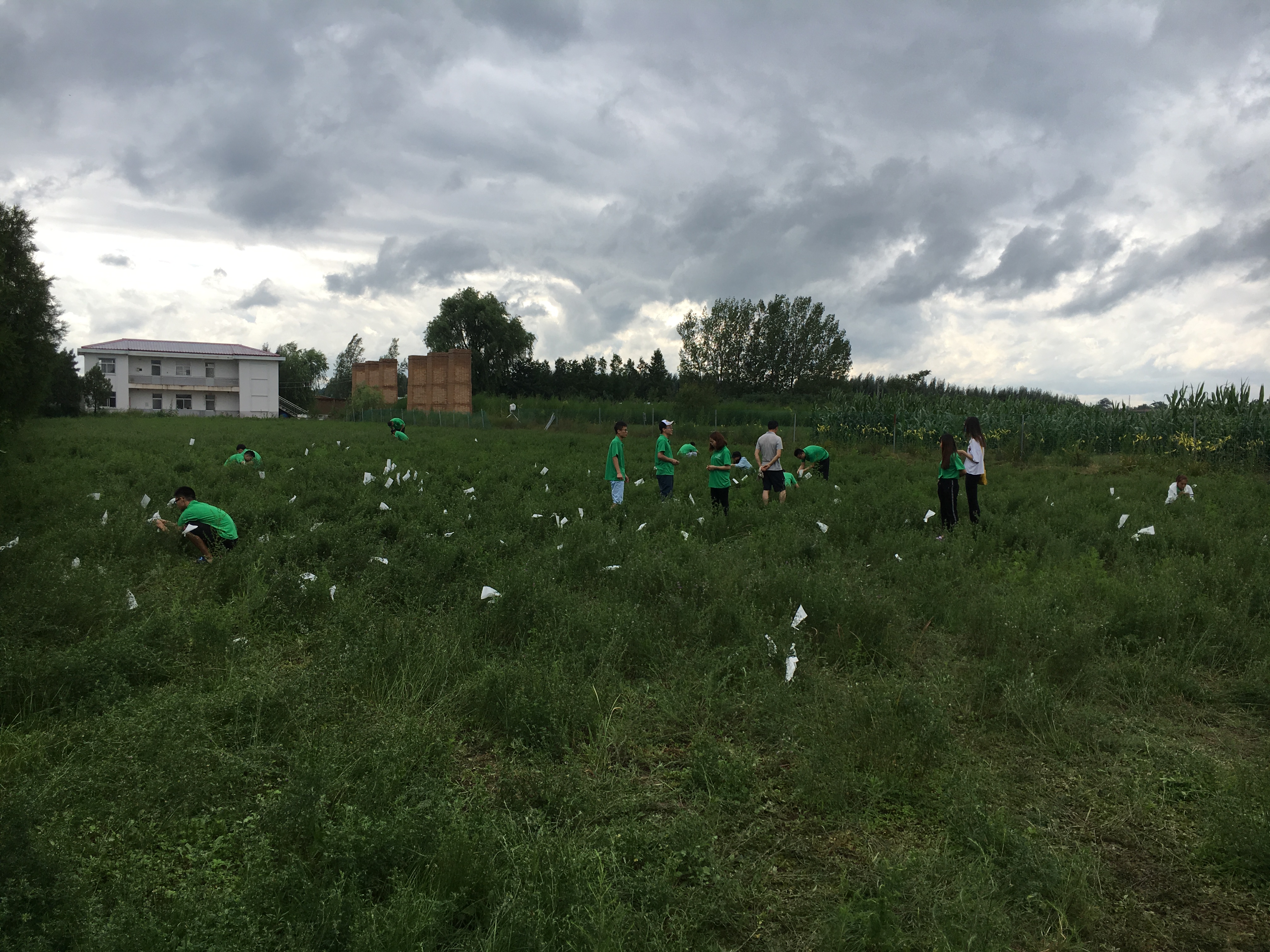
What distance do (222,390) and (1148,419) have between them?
222ft

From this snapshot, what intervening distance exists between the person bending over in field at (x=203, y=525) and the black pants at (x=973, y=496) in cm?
963

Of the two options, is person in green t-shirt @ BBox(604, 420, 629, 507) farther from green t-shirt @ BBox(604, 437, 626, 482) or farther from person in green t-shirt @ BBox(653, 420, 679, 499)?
person in green t-shirt @ BBox(653, 420, 679, 499)

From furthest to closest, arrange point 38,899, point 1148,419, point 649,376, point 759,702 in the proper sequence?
point 649,376 < point 1148,419 < point 759,702 < point 38,899

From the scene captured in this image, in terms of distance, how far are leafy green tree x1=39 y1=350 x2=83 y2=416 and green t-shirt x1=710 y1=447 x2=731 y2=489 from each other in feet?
169

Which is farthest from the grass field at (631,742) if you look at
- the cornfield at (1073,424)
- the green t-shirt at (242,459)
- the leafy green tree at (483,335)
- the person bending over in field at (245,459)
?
the leafy green tree at (483,335)

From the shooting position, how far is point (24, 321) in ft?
75.5

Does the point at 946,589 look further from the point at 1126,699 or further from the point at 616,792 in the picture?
the point at 616,792

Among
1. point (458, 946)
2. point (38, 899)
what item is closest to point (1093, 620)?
point (458, 946)

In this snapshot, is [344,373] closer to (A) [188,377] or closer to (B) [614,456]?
(A) [188,377]

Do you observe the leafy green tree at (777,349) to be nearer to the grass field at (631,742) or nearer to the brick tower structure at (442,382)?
the brick tower structure at (442,382)

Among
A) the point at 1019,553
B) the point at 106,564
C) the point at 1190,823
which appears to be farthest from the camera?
the point at 1019,553

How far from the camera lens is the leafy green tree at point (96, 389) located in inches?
2472

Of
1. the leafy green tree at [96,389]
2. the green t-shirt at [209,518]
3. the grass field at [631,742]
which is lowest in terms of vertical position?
the grass field at [631,742]

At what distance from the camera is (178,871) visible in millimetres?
3422
